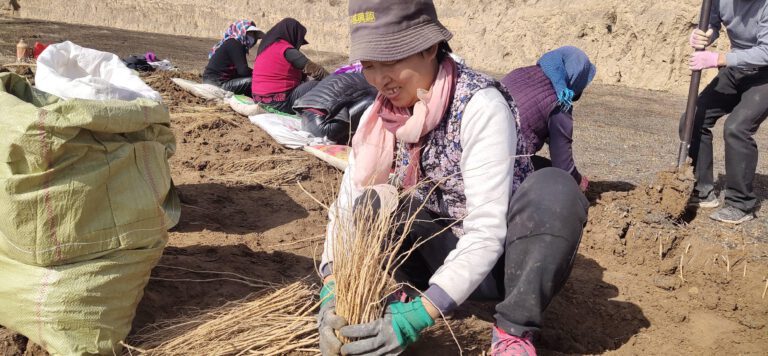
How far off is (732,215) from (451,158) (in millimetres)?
2599

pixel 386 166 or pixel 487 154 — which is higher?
pixel 487 154

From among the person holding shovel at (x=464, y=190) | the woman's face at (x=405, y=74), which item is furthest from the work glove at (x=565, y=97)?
the woman's face at (x=405, y=74)

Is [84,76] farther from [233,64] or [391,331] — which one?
[233,64]

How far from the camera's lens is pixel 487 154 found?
1834 mm

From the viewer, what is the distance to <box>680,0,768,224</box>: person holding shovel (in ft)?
12.4

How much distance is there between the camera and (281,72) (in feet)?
19.7

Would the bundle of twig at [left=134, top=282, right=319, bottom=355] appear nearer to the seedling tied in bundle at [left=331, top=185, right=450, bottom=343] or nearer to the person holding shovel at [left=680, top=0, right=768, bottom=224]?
the seedling tied in bundle at [left=331, top=185, right=450, bottom=343]

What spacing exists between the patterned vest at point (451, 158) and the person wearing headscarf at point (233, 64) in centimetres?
480

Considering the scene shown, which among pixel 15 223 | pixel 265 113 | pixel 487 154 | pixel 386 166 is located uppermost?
pixel 487 154

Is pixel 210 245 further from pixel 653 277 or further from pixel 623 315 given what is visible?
pixel 653 277

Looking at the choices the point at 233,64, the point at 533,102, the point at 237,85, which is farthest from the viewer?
the point at 233,64

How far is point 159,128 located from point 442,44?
961mm

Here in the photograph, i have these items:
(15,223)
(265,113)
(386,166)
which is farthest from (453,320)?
(265,113)

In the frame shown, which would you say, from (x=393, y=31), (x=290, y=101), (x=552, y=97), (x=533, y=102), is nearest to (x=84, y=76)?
(x=393, y=31)
